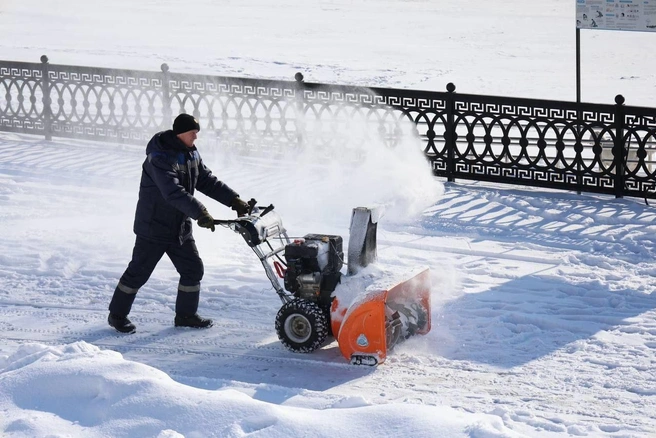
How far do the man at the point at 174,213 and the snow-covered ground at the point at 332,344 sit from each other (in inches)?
10.5

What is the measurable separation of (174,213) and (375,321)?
1.70 meters

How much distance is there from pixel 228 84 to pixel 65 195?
310cm

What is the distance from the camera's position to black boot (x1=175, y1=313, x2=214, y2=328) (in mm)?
7914

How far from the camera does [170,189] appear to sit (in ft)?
23.5

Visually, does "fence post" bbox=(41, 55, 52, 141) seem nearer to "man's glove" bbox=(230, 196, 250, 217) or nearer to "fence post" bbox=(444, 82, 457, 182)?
"fence post" bbox=(444, 82, 457, 182)

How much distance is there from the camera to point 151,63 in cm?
2603

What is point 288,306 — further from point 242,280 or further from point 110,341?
point 242,280

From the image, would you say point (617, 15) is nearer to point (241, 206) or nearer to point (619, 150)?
point (619, 150)

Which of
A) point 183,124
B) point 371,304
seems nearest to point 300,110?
point 183,124

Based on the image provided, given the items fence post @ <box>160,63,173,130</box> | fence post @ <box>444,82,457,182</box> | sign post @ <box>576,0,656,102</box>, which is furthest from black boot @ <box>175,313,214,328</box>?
fence post @ <box>160,63,173,130</box>

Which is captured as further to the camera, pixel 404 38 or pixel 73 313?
pixel 404 38

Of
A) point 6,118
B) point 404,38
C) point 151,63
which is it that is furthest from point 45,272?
point 404,38

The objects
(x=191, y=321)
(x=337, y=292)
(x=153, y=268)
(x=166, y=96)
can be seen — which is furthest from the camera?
(x=166, y=96)

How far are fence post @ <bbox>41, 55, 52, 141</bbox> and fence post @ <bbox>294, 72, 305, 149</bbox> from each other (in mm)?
4219
